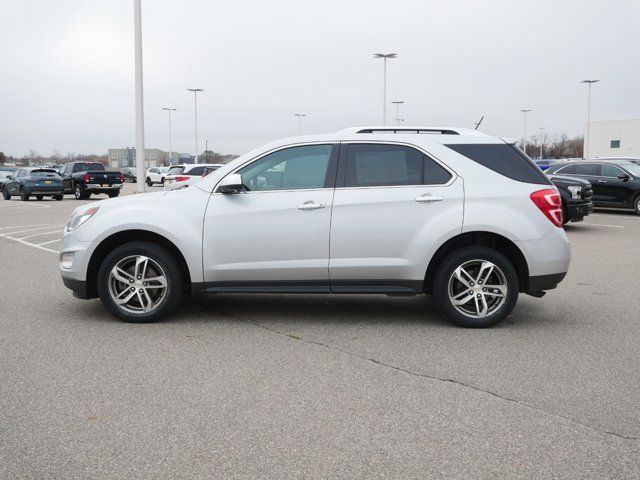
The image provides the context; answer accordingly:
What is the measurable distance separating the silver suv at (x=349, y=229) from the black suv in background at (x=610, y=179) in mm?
15599

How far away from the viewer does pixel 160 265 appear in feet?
21.1

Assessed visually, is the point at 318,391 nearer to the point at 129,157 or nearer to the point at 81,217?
the point at 81,217

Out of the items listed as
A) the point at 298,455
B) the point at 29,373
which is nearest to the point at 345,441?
the point at 298,455

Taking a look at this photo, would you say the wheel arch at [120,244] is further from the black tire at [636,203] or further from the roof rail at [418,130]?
the black tire at [636,203]

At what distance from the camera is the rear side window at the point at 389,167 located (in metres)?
6.39

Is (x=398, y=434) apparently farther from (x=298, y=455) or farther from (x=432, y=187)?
(x=432, y=187)

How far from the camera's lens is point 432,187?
20.7 ft

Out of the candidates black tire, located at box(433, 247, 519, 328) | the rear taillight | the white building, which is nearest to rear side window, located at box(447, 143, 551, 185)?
the rear taillight

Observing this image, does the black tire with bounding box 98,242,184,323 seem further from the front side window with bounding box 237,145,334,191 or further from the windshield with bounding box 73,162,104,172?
the windshield with bounding box 73,162,104,172

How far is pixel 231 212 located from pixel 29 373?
228cm

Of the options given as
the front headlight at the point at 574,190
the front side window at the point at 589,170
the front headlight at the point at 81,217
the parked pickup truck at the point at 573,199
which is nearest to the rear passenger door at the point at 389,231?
the front headlight at the point at 81,217

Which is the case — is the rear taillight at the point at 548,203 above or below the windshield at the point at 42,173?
above

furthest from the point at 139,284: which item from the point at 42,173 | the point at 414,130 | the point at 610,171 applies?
the point at 42,173

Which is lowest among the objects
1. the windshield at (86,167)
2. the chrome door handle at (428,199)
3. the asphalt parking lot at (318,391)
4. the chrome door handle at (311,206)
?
the asphalt parking lot at (318,391)
